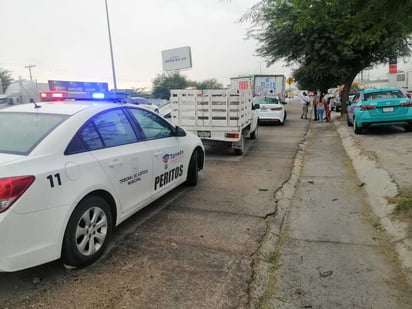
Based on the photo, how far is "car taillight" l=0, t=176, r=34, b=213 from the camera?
8.96 ft

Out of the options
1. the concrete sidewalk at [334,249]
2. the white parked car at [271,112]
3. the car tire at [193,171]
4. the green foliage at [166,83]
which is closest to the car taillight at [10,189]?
the concrete sidewalk at [334,249]

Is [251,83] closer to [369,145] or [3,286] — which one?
[369,145]

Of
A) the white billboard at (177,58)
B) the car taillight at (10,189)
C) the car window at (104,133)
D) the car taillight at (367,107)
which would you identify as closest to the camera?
the car taillight at (10,189)

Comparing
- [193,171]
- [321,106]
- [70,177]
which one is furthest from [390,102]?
[70,177]

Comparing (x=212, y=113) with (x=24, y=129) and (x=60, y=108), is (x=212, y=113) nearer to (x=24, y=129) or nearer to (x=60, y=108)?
(x=60, y=108)

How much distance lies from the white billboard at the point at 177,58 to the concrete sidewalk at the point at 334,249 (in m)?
33.7

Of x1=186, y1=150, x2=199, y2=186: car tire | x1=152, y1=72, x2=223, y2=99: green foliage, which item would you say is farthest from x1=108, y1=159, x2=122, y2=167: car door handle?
x1=152, y1=72, x2=223, y2=99: green foliage

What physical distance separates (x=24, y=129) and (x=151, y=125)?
192 cm

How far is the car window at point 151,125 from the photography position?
4879 millimetres

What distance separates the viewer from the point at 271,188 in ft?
21.7

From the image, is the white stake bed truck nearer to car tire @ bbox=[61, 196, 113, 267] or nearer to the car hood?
the car hood

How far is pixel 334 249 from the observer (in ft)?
13.3

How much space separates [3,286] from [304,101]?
2181 centimetres

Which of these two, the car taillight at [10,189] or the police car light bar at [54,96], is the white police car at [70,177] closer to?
the car taillight at [10,189]
